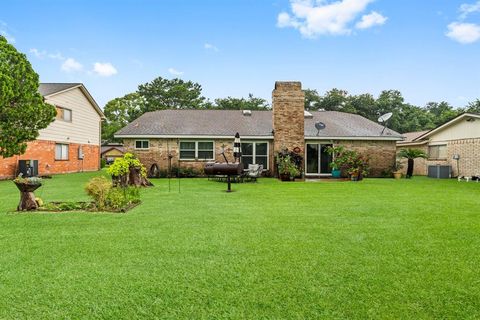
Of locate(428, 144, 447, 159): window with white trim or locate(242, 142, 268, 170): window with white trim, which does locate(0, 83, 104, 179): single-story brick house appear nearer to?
locate(242, 142, 268, 170): window with white trim

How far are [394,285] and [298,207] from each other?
4403mm

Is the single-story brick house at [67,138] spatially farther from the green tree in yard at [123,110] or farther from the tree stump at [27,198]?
the green tree in yard at [123,110]

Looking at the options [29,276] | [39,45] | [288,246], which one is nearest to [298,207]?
[288,246]

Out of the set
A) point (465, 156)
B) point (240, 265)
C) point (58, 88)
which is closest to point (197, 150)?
point (58, 88)

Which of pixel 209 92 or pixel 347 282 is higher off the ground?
pixel 209 92

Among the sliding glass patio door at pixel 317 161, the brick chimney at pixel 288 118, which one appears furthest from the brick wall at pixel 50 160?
the sliding glass patio door at pixel 317 161

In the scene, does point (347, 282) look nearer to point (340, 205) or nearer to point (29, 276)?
point (29, 276)

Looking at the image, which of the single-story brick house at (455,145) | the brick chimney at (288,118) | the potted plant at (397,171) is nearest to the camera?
the brick chimney at (288,118)

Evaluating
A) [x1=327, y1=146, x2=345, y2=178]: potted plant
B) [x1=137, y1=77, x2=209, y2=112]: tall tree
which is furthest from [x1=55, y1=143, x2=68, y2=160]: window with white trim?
[x1=137, y1=77, x2=209, y2=112]: tall tree

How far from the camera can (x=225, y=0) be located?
14922 millimetres

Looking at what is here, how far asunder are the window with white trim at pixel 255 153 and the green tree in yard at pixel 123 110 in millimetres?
28891

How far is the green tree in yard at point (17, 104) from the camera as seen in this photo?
1410 centimetres

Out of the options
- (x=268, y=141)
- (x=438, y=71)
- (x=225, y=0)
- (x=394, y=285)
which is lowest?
(x=394, y=285)

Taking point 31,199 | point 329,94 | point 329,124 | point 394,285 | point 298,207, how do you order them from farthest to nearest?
point 329,94 < point 329,124 < point 298,207 < point 31,199 < point 394,285
